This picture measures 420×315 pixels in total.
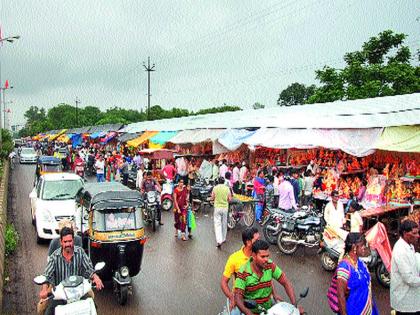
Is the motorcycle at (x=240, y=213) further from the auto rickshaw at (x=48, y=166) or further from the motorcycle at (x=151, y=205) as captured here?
the auto rickshaw at (x=48, y=166)

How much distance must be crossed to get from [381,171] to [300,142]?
270 cm

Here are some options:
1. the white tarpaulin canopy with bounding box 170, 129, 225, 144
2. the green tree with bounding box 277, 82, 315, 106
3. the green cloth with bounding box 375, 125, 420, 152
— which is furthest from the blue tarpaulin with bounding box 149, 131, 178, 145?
the green tree with bounding box 277, 82, 315, 106

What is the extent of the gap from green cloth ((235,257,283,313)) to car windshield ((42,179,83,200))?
8.36 metres

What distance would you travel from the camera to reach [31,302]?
7484mm

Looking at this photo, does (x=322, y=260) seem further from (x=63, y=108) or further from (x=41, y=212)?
(x=63, y=108)

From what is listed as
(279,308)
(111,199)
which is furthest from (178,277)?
(279,308)

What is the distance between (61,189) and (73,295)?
7885mm

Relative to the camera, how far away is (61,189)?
12.1 meters

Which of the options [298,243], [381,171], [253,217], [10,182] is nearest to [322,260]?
[298,243]

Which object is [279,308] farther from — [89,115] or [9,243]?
[89,115]

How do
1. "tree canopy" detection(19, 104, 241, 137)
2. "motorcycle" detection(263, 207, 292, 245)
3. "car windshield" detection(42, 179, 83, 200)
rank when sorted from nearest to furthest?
"motorcycle" detection(263, 207, 292, 245) < "car windshield" detection(42, 179, 83, 200) < "tree canopy" detection(19, 104, 241, 137)

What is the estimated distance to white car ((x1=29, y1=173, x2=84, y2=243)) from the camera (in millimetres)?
10766

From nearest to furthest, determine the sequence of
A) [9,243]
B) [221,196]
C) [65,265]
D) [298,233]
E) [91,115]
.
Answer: [65,265]
[9,243]
[298,233]
[221,196]
[91,115]

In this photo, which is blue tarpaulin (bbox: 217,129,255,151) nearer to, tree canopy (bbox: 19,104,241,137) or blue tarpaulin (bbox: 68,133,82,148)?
blue tarpaulin (bbox: 68,133,82,148)
